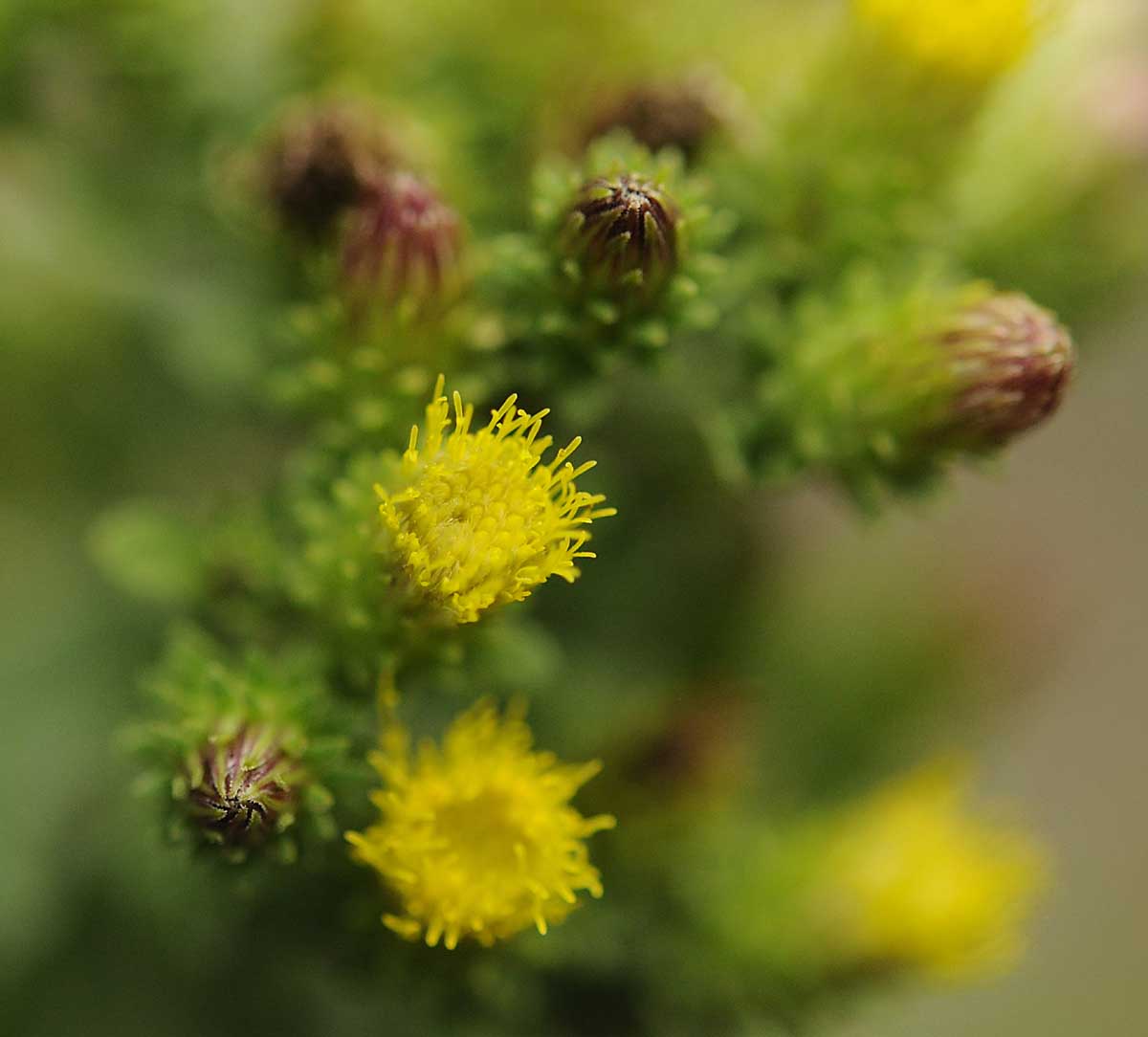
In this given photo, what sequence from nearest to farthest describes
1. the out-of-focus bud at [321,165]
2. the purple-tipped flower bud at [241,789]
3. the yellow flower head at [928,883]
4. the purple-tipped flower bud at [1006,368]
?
the purple-tipped flower bud at [241,789] < the purple-tipped flower bud at [1006,368] < the out-of-focus bud at [321,165] < the yellow flower head at [928,883]

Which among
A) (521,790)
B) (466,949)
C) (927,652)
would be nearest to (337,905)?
(466,949)

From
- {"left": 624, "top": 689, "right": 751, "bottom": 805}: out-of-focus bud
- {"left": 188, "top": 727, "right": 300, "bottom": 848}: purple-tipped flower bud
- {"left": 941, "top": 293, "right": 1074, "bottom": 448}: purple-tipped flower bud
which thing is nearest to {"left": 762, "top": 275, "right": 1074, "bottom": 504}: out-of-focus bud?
{"left": 941, "top": 293, "right": 1074, "bottom": 448}: purple-tipped flower bud

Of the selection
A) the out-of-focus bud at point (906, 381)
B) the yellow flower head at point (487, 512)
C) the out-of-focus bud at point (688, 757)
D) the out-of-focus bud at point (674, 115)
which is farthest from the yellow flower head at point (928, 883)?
the out-of-focus bud at point (674, 115)

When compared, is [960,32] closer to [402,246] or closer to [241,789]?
[402,246]

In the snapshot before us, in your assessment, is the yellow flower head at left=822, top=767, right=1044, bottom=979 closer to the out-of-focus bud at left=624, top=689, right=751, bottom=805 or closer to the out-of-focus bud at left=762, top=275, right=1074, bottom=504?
the out-of-focus bud at left=624, top=689, right=751, bottom=805

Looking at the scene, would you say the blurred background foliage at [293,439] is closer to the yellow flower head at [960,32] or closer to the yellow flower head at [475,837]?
the yellow flower head at [960,32]

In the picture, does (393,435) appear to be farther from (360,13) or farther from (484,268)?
(360,13)
